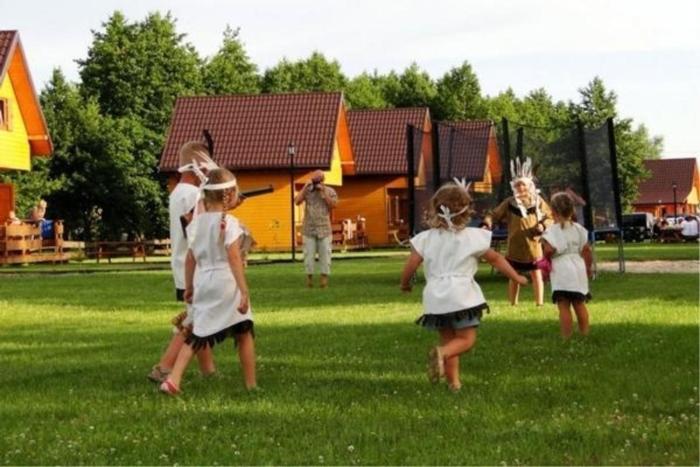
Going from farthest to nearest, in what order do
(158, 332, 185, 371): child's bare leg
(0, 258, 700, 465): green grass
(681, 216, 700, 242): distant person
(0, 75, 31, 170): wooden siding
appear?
(681, 216, 700, 242): distant person
(0, 75, 31, 170): wooden siding
(158, 332, 185, 371): child's bare leg
(0, 258, 700, 465): green grass

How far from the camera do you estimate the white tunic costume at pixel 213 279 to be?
30.0 ft

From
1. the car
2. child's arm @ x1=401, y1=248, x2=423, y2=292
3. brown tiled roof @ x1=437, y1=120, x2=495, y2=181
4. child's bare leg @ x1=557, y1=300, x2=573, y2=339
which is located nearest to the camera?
child's arm @ x1=401, y1=248, x2=423, y2=292

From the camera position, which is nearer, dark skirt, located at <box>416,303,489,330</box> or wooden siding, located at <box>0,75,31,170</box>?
dark skirt, located at <box>416,303,489,330</box>

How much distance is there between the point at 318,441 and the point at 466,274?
2.75 metres

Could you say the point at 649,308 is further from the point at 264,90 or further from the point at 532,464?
the point at 264,90

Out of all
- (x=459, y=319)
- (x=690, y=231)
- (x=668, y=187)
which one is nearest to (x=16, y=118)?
(x=690, y=231)

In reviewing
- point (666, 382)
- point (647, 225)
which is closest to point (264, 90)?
point (647, 225)

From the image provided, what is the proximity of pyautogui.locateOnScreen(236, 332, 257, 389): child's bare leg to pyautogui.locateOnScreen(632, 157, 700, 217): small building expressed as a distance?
11266 cm

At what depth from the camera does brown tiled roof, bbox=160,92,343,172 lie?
54.1 m

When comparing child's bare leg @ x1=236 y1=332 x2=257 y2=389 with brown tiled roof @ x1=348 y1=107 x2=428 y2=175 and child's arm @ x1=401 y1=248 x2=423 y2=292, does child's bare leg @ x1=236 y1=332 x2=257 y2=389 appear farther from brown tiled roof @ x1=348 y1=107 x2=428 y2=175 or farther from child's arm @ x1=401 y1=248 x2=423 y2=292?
brown tiled roof @ x1=348 y1=107 x2=428 y2=175

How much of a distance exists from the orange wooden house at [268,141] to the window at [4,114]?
1079 centimetres

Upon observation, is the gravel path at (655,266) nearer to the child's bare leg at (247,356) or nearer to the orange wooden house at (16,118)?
the child's bare leg at (247,356)

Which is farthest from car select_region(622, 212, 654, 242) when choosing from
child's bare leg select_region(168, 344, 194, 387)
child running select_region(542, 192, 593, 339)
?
child's bare leg select_region(168, 344, 194, 387)

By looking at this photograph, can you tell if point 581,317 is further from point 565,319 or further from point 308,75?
point 308,75
